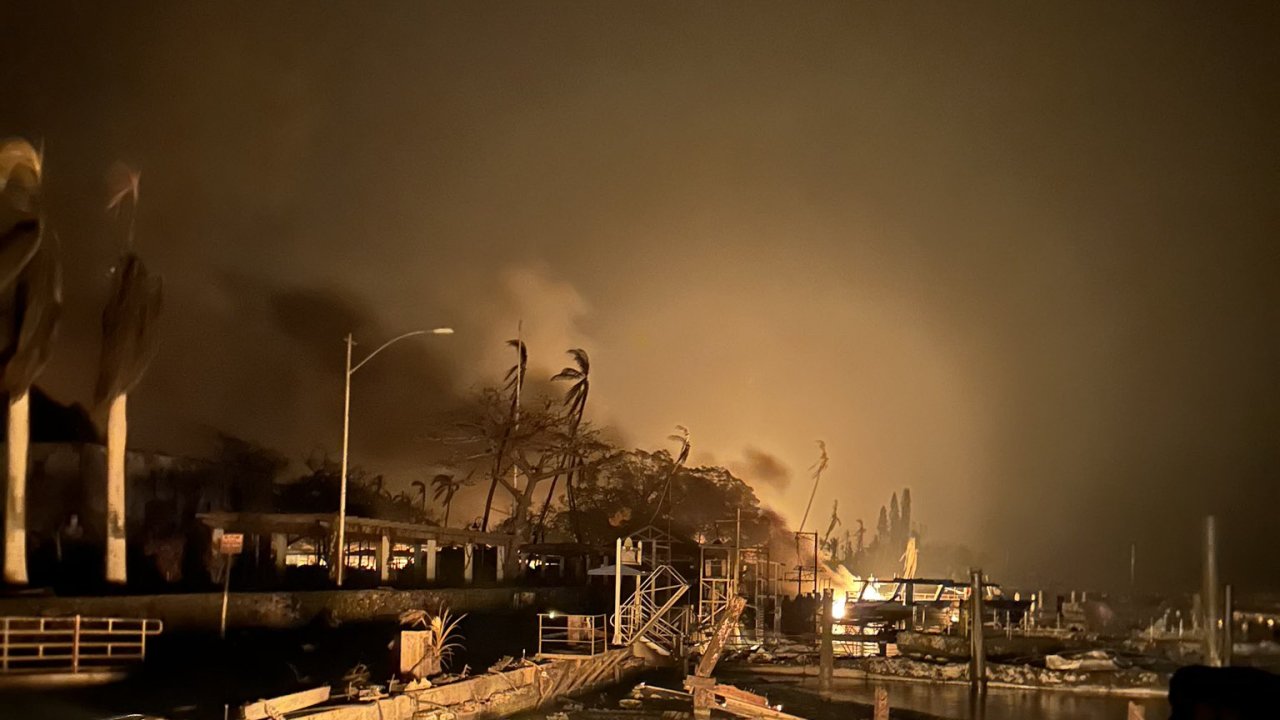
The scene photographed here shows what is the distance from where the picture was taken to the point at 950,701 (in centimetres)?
4209

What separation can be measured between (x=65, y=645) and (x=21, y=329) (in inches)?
532

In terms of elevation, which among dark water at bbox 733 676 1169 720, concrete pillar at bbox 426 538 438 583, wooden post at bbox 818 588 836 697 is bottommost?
dark water at bbox 733 676 1169 720

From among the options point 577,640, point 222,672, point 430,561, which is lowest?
point 577,640

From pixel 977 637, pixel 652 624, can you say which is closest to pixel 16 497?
pixel 652 624

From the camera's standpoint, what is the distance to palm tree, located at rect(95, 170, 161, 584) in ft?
112

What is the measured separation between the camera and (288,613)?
99.4 ft

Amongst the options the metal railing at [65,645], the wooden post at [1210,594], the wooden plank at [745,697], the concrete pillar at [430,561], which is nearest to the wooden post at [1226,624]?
the wooden post at [1210,594]

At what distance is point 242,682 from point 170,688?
70.4 inches

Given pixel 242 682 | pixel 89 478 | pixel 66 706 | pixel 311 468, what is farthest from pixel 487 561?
pixel 66 706

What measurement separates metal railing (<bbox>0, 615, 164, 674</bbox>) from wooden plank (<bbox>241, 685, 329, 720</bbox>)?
13.4ft

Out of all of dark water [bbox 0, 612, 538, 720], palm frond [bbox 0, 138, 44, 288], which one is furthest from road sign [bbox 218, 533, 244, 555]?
palm frond [bbox 0, 138, 44, 288]

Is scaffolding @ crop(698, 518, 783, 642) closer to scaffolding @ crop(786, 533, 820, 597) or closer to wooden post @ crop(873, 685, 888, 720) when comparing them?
scaffolding @ crop(786, 533, 820, 597)

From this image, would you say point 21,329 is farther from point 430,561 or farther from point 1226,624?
point 1226,624

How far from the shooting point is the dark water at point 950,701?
38.1 m
